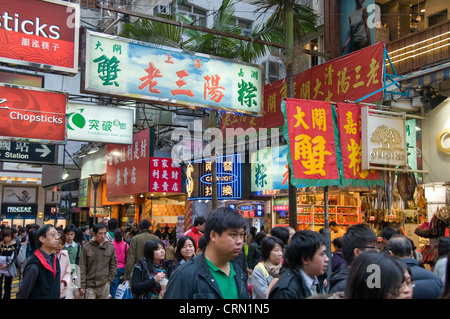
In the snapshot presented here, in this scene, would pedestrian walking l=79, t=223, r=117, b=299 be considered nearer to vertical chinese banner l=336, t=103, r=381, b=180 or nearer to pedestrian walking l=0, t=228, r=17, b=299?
pedestrian walking l=0, t=228, r=17, b=299

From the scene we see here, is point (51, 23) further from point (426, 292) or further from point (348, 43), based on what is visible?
point (348, 43)

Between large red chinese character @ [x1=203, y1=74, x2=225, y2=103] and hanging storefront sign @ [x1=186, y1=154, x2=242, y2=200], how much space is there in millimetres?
9446

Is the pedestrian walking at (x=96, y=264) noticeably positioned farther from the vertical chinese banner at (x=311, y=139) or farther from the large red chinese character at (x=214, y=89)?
the vertical chinese banner at (x=311, y=139)

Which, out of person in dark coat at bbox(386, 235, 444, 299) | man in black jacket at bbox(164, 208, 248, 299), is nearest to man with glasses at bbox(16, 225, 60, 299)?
man in black jacket at bbox(164, 208, 248, 299)

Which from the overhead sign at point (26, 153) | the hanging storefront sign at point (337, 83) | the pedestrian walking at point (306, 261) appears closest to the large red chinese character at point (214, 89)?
the hanging storefront sign at point (337, 83)

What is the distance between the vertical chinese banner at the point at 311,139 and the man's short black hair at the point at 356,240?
4015mm

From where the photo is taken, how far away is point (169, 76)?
952cm

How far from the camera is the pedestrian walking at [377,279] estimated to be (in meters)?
2.64

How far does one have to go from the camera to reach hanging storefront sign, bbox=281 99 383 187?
889 cm

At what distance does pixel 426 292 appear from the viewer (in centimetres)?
418

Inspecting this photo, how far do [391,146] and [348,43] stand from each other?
5482 millimetres
